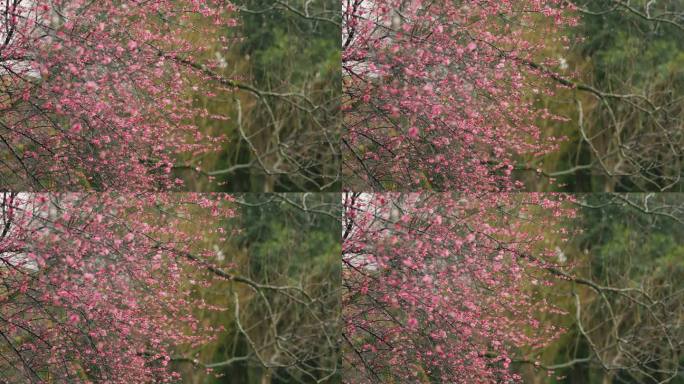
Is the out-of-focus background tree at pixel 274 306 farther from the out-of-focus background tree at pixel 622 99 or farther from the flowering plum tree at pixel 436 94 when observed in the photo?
the out-of-focus background tree at pixel 622 99

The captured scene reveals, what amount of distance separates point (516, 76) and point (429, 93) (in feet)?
2.28

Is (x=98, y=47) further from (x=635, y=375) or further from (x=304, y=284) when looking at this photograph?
(x=635, y=375)

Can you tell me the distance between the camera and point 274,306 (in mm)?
5406

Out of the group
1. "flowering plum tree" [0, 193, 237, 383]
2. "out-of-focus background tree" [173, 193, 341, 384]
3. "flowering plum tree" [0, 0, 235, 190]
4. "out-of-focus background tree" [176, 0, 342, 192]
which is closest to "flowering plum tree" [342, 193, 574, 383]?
"out-of-focus background tree" [173, 193, 341, 384]

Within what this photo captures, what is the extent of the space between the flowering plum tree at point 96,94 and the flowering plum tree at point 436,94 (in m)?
0.94

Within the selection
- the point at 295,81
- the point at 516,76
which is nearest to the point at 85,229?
the point at 295,81

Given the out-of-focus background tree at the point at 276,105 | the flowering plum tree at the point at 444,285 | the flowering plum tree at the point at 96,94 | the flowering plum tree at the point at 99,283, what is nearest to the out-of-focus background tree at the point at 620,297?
the flowering plum tree at the point at 444,285

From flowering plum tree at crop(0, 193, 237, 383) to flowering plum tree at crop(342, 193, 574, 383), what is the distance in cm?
87

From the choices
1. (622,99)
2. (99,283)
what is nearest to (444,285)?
(622,99)

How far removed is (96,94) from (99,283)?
104 cm

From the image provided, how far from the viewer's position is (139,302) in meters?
5.19

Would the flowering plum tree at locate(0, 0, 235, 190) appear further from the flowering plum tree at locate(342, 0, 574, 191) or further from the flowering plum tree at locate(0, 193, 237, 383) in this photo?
the flowering plum tree at locate(342, 0, 574, 191)

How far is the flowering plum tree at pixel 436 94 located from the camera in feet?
17.1

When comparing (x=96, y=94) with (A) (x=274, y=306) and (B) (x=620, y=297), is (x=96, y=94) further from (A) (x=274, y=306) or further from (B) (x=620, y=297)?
(B) (x=620, y=297)
